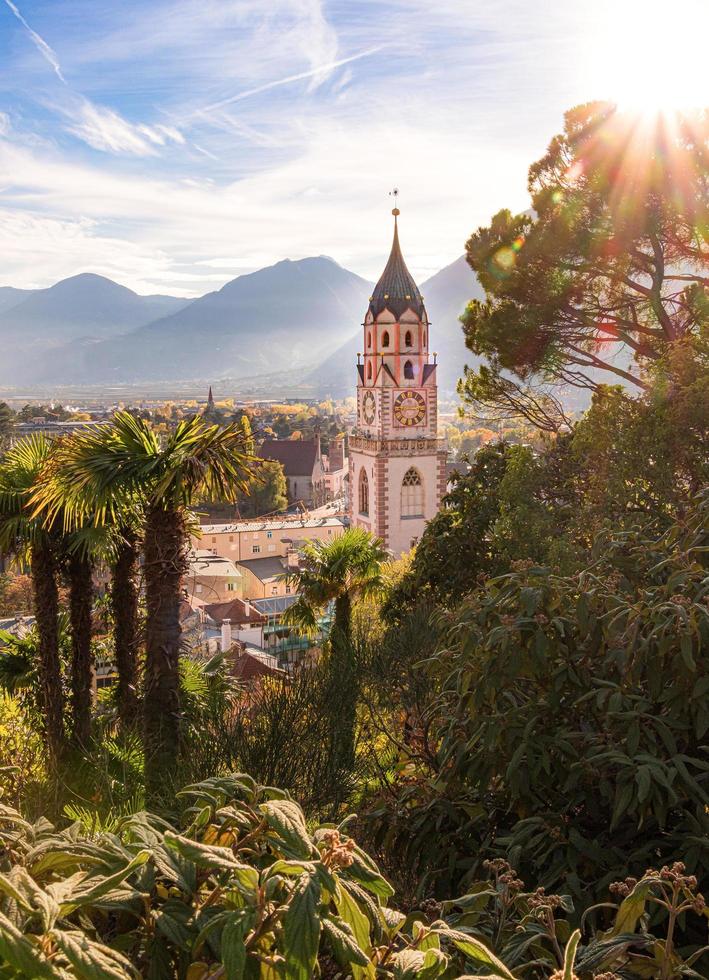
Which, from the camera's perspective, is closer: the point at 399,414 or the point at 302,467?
the point at 399,414

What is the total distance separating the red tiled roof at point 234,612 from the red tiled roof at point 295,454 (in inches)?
1982

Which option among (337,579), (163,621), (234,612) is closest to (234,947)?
(163,621)

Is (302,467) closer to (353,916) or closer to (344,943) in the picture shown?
(353,916)

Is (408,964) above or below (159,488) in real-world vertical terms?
below

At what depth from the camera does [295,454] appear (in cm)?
8650

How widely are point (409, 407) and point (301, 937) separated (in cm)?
3994

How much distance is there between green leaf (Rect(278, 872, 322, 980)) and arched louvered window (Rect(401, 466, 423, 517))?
39.4 metres

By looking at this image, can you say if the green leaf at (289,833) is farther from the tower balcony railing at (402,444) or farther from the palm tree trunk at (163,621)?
the tower balcony railing at (402,444)

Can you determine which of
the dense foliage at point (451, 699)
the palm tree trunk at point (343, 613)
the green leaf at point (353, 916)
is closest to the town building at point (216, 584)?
the dense foliage at point (451, 699)

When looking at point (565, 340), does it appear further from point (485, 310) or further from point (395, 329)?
point (395, 329)

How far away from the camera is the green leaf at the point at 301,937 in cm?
157

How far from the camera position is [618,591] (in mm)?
4066

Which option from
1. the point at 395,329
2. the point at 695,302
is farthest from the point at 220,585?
the point at 695,302

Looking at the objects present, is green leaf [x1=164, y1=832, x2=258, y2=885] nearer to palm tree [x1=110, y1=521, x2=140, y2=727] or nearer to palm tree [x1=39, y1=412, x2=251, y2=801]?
palm tree [x1=39, y1=412, x2=251, y2=801]
